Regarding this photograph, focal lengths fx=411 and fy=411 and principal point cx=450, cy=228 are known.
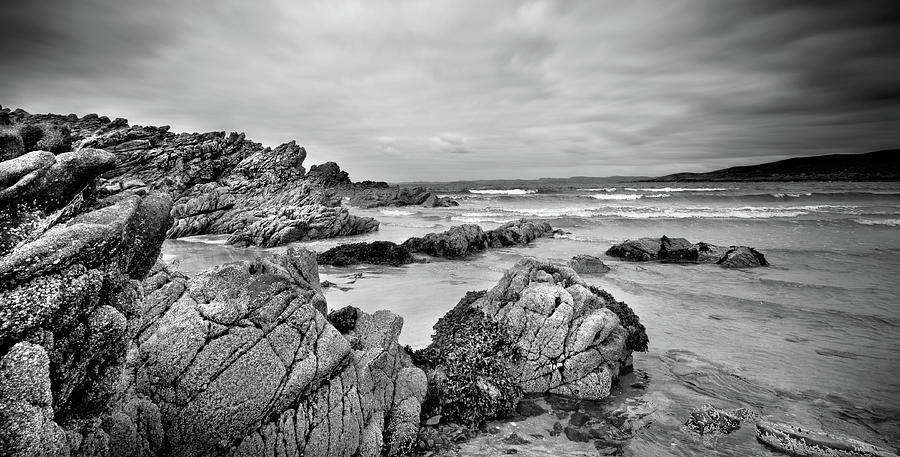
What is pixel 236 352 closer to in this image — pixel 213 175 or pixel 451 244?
pixel 451 244

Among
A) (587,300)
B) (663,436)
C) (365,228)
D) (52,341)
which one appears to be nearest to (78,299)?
(52,341)

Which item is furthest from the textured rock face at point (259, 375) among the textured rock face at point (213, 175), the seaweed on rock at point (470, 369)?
the textured rock face at point (213, 175)

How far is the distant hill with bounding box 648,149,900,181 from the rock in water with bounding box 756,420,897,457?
12537cm

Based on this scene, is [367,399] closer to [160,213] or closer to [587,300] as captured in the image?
[160,213]

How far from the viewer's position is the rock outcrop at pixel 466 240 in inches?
792

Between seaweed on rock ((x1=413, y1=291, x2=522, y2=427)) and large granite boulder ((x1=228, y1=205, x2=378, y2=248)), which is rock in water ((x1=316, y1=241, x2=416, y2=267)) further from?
seaweed on rock ((x1=413, y1=291, x2=522, y2=427))

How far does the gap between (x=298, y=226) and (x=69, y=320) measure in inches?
938

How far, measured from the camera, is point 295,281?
647 cm

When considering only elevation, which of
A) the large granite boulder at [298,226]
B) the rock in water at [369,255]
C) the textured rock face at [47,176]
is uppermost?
the textured rock face at [47,176]

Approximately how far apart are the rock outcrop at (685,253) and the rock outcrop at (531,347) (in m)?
11.7

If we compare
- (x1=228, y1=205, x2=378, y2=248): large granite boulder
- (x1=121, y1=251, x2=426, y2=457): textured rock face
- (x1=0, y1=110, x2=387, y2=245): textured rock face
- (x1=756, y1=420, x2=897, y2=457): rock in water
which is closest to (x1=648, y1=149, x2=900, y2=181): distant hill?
(x1=228, y1=205, x2=378, y2=248): large granite boulder

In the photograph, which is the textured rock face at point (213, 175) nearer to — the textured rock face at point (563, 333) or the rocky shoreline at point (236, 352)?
the textured rock face at point (563, 333)

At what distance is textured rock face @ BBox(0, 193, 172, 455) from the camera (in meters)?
2.68

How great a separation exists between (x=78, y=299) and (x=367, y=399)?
3.58 metres
